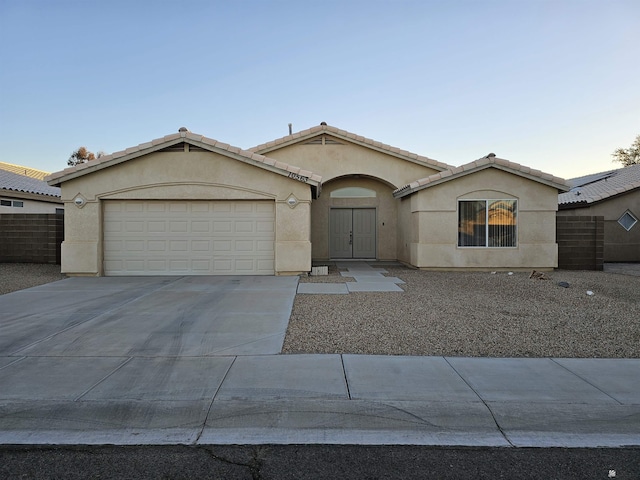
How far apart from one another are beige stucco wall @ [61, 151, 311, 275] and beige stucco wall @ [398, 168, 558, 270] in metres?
4.48

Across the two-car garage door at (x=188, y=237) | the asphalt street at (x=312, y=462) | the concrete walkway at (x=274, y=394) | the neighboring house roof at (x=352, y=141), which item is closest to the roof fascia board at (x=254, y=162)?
the two-car garage door at (x=188, y=237)

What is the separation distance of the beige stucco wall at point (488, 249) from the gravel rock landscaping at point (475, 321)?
305 centimetres

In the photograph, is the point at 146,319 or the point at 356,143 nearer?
the point at 146,319

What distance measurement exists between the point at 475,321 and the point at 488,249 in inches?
316

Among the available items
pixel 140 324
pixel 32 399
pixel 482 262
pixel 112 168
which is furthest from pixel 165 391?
pixel 482 262

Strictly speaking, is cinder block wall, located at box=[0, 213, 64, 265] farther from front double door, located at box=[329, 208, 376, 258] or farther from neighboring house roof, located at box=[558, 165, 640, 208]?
neighboring house roof, located at box=[558, 165, 640, 208]

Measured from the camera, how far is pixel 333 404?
4504mm

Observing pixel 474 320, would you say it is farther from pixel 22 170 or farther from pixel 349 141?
pixel 22 170

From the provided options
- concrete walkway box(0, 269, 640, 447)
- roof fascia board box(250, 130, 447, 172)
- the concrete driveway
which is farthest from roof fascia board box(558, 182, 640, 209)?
concrete walkway box(0, 269, 640, 447)

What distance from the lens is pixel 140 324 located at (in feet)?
24.8

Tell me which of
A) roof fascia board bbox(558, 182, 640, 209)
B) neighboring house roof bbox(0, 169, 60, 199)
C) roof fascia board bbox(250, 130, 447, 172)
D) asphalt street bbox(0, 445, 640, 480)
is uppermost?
roof fascia board bbox(250, 130, 447, 172)

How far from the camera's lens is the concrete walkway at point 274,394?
13.2 ft

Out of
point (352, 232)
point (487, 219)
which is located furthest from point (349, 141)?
point (487, 219)

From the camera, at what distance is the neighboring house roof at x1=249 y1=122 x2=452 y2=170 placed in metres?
18.1
